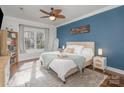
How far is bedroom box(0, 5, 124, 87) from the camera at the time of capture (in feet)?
8.89

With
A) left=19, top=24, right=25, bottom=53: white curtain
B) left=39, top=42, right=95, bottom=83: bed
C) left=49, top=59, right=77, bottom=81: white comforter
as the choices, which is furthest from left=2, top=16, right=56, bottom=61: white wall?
left=49, top=59, right=77, bottom=81: white comforter

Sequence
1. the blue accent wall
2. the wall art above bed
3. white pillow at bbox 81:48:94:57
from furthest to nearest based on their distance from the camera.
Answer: the wall art above bed
white pillow at bbox 81:48:94:57
the blue accent wall

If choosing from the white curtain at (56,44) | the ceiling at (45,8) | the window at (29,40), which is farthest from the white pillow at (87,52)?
the window at (29,40)

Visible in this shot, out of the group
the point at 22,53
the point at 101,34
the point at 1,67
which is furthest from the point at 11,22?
the point at 101,34

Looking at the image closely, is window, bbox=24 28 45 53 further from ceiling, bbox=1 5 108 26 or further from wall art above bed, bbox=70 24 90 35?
wall art above bed, bbox=70 24 90 35

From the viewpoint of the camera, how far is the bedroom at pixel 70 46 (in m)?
2.71

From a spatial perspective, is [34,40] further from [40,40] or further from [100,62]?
[100,62]

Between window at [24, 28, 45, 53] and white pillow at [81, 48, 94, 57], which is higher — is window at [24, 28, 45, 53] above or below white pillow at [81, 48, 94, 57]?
above

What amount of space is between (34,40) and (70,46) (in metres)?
2.56

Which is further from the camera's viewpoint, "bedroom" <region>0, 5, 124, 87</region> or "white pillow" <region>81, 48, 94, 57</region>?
"white pillow" <region>81, 48, 94, 57</region>

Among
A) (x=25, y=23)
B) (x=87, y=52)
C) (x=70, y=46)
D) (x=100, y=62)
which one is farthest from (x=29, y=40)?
(x=100, y=62)

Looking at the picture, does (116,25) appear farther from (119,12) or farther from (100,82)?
(100,82)

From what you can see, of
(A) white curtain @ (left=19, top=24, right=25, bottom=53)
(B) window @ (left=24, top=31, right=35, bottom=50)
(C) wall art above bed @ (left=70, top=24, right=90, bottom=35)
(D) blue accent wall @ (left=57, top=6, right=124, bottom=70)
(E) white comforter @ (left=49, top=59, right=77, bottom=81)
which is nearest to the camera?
(E) white comforter @ (left=49, top=59, right=77, bottom=81)

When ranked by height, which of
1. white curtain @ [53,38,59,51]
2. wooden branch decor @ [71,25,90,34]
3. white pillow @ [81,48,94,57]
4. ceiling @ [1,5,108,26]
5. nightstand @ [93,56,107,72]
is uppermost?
ceiling @ [1,5,108,26]
